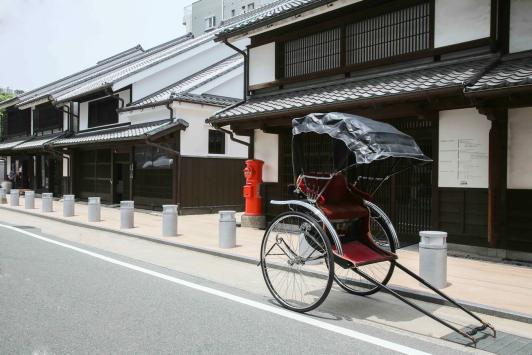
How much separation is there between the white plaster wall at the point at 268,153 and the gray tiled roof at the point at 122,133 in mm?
4506

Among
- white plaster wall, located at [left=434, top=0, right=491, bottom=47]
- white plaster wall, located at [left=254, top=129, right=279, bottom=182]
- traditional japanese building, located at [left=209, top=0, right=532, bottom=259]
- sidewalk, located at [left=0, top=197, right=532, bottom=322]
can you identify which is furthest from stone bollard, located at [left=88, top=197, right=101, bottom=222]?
white plaster wall, located at [left=434, top=0, right=491, bottom=47]

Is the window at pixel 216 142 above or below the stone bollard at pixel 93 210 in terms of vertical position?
above

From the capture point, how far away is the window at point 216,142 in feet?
60.3

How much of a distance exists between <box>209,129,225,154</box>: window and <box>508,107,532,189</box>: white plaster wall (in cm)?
1210

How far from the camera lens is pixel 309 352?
4.07 metres

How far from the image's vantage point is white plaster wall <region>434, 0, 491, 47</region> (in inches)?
347

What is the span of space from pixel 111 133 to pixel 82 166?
19.1 feet

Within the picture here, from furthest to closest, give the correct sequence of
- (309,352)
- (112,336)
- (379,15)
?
(379,15)
(112,336)
(309,352)

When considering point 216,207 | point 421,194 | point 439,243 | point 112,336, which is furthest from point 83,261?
point 216,207

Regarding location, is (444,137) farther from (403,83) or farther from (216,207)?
(216,207)

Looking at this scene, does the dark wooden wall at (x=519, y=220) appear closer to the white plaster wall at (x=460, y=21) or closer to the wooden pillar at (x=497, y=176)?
the wooden pillar at (x=497, y=176)

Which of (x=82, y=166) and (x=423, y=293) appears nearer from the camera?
(x=423, y=293)

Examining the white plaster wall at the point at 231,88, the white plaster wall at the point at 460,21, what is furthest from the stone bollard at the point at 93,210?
the white plaster wall at the point at 460,21

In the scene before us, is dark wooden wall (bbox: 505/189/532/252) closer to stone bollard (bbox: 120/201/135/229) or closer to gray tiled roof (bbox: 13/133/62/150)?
stone bollard (bbox: 120/201/135/229)
